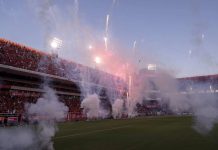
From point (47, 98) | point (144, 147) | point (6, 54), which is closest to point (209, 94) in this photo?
point (144, 147)

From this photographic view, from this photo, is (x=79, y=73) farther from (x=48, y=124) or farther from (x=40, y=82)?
(x=48, y=124)

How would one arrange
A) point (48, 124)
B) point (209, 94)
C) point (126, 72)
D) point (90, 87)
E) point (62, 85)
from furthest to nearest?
point (126, 72)
point (90, 87)
point (62, 85)
point (209, 94)
point (48, 124)

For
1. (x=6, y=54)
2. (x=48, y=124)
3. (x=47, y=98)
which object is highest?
(x=6, y=54)

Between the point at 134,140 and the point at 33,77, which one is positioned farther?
the point at 33,77

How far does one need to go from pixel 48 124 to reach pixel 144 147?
629cm

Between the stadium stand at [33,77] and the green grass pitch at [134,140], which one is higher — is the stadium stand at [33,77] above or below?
above

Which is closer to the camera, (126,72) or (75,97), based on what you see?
(75,97)

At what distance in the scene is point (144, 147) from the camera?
58.3ft

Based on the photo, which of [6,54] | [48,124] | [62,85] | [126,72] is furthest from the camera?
[126,72]

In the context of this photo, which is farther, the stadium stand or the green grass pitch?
the stadium stand

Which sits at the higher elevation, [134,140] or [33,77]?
[33,77]

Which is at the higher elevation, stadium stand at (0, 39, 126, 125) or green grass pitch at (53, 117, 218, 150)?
stadium stand at (0, 39, 126, 125)

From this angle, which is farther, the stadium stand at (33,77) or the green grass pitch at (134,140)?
the stadium stand at (33,77)

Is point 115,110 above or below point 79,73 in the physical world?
below
